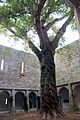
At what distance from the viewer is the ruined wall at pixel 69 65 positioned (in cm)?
1365

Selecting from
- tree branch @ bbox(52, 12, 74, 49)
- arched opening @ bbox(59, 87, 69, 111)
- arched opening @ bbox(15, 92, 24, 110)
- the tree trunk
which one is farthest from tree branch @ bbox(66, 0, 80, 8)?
arched opening @ bbox(15, 92, 24, 110)

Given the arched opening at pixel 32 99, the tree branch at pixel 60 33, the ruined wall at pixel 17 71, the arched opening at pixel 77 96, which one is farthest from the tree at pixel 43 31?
the arched opening at pixel 32 99

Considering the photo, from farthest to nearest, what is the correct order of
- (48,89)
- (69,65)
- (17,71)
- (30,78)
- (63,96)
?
(30,78) < (63,96) < (17,71) < (69,65) < (48,89)

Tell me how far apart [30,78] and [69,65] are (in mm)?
3838

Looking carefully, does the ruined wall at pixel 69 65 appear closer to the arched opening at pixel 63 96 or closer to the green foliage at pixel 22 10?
the arched opening at pixel 63 96

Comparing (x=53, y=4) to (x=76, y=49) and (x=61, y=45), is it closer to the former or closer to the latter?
(x=61, y=45)

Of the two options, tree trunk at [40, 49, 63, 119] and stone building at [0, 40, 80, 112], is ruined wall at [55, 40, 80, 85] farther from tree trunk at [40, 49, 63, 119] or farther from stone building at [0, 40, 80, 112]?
tree trunk at [40, 49, 63, 119]

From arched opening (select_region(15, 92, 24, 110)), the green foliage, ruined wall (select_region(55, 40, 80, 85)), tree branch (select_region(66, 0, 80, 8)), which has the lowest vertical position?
arched opening (select_region(15, 92, 24, 110))

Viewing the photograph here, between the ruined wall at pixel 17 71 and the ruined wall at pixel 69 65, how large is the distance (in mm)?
2408

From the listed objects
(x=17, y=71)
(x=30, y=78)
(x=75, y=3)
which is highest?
(x=17, y=71)

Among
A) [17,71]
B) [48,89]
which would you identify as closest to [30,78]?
[17,71]

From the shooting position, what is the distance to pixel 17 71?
49.8 ft

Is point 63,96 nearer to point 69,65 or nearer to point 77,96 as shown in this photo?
point 77,96

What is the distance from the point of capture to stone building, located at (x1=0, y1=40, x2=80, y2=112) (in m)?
13.7
